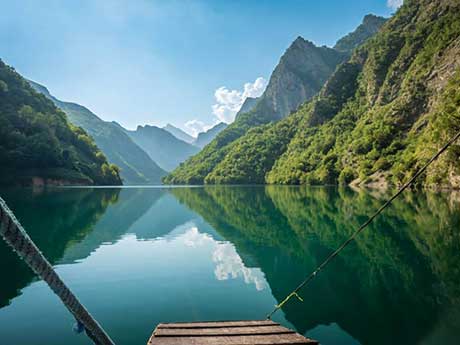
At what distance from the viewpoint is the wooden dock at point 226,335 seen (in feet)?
20.7

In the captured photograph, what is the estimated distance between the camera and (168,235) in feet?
92.9

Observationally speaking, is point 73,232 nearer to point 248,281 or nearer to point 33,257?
point 248,281

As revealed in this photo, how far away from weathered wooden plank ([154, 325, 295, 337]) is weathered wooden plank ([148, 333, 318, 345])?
0.18 metres

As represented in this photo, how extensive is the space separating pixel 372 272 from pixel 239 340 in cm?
1149

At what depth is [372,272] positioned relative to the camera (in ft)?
51.0

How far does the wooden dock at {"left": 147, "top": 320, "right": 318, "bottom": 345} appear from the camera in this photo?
249 inches

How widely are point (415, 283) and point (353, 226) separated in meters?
13.9

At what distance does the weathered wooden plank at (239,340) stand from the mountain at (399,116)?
248 ft

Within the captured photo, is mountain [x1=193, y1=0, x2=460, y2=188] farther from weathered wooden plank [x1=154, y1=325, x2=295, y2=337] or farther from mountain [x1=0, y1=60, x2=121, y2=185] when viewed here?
mountain [x1=0, y1=60, x2=121, y2=185]

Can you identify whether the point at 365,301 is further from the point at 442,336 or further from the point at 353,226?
the point at 353,226

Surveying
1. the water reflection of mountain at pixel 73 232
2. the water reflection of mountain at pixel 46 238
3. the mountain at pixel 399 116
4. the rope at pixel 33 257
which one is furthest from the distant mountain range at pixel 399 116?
the rope at pixel 33 257

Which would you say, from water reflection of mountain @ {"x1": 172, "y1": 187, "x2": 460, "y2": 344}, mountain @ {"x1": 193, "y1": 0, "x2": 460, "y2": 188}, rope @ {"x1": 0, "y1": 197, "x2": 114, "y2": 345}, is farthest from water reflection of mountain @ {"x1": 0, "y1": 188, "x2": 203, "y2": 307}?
mountain @ {"x1": 193, "y1": 0, "x2": 460, "y2": 188}

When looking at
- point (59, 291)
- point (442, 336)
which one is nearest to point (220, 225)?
point (442, 336)

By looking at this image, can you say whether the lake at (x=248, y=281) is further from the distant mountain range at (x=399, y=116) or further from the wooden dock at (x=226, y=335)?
the distant mountain range at (x=399, y=116)
